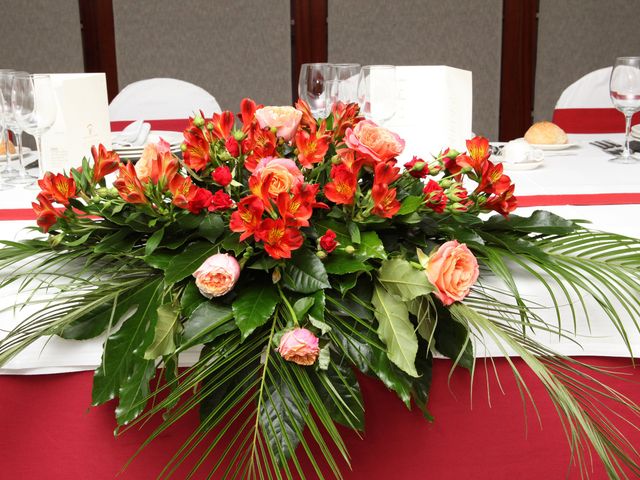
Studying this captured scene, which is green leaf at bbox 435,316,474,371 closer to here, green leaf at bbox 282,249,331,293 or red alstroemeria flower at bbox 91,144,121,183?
green leaf at bbox 282,249,331,293

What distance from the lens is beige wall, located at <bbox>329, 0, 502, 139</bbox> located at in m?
3.66

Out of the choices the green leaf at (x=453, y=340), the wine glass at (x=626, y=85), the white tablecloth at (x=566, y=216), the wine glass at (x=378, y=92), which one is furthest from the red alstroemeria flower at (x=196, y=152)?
the wine glass at (x=626, y=85)

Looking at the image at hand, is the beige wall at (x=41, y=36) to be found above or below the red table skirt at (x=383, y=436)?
above

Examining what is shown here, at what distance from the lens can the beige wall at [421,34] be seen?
3662 millimetres

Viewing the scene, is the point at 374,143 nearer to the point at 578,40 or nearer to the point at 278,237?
the point at 278,237

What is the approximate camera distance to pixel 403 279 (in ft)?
2.63

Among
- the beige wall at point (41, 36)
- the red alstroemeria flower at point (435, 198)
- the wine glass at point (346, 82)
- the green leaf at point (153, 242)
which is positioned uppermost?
the beige wall at point (41, 36)

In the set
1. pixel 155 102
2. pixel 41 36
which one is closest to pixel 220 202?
pixel 155 102

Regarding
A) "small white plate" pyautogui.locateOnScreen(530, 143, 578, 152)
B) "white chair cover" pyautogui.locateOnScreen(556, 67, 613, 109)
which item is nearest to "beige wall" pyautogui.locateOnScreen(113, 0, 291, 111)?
"white chair cover" pyautogui.locateOnScreen(556, 67, 613, 109)

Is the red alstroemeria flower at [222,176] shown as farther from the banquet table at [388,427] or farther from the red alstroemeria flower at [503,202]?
the red alstroemeria flower at [503,202]

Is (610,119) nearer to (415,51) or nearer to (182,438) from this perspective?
(415,51)

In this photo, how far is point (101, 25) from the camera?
3547mm

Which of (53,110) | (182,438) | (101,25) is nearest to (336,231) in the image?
(182,438)

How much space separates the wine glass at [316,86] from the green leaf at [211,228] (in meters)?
0.60
